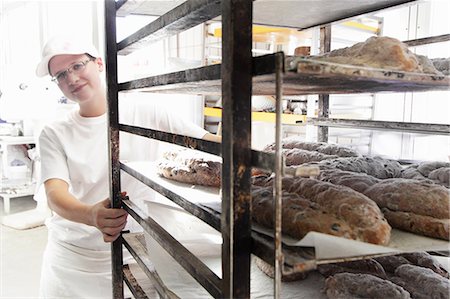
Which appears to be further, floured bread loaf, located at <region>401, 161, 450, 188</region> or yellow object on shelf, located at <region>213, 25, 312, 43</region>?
yellow object on shelf, located at <region>213, 25, 312, 43</region>

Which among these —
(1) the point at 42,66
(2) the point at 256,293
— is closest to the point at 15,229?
(1) the point at 42,66

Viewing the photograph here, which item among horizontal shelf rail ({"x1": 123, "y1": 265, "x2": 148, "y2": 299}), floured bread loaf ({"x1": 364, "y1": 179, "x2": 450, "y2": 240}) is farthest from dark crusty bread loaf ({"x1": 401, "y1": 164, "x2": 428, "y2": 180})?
horizontal shelf rail ({"x1": 123, "y1": 265, "x2": 148, "y2": 299})

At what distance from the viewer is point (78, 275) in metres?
1.84

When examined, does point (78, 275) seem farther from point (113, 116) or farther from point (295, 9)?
point (295, 9)

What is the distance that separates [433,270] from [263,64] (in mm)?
988

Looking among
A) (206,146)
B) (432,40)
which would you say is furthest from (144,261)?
(432,40)

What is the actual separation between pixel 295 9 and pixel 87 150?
115 centimetres

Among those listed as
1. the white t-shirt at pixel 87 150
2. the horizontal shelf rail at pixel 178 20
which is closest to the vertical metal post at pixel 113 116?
the horizontal shelf rail at pixel 178 20

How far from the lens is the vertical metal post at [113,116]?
1367 mm

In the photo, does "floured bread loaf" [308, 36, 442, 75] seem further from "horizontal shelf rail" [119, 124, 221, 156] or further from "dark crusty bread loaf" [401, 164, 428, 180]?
"dark crusty bread loaf" [401, 164, 428, 180]

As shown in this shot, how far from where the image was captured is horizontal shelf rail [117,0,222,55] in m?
0.76

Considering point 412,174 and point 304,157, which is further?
point 304,157

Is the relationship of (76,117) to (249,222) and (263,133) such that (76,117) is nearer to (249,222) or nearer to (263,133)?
(249,222)

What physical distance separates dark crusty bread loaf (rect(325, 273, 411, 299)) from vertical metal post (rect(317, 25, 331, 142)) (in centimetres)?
89
